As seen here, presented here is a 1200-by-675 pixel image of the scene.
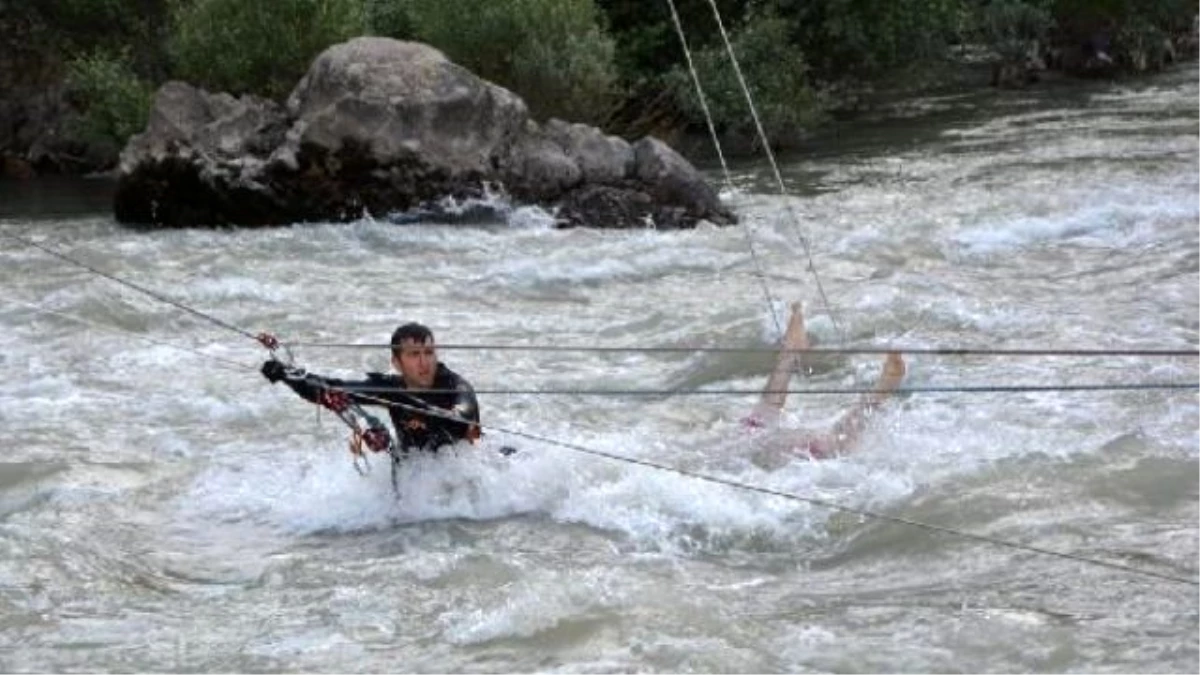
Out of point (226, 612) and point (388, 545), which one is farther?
point (388, 545)

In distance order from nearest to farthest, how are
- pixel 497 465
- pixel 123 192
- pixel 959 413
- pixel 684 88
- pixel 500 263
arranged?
pixel 497 465
pixel 959 413
pixel 500 263
pixel 123 192
pixel 684 88

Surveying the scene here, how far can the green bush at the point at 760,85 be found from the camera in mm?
24812

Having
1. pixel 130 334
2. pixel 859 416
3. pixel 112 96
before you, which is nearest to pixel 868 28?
pixel 112 96

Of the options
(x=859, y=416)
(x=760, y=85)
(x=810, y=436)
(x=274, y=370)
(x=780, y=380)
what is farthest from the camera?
(x=760, y=85)

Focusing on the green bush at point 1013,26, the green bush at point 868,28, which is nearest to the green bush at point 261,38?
the green bush at point 868,28

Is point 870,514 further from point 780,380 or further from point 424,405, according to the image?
point 780,380

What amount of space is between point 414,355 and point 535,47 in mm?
14952

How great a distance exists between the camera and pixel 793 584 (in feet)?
24.5

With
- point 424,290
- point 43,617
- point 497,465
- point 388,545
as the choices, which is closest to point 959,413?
point 497,465

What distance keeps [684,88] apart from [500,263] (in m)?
9.54

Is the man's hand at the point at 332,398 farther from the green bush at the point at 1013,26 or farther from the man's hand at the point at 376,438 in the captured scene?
the green bush at the point at 1013,26

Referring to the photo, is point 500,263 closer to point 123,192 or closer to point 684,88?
point 123,192

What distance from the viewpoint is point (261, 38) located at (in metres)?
23.1

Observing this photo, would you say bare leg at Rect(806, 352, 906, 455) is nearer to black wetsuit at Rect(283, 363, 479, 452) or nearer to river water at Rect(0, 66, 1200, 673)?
river water at Rect(0, 66, 1200, 673)
